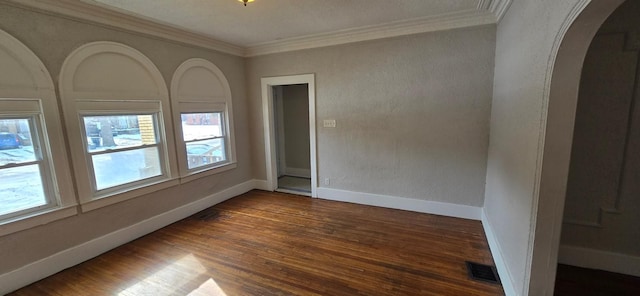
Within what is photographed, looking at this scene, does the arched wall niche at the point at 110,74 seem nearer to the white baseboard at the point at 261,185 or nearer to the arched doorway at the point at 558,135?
the white baseboard at the point at 261,185

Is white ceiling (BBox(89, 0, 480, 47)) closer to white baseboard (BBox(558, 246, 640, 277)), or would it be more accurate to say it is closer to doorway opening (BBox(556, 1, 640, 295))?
doorway opening (BBox(556, 1, 640, 295))

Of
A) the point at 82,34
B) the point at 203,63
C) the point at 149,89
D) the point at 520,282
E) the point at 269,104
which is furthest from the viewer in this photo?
the point at 269,104

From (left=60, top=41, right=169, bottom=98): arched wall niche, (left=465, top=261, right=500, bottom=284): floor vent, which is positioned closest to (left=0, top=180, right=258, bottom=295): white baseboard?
(left=60, top=41, right=169, bottom=98): arched wall niche

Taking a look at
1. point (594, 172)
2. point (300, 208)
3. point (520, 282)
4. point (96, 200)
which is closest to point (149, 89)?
point (96, 200)

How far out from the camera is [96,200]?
2.68 metres

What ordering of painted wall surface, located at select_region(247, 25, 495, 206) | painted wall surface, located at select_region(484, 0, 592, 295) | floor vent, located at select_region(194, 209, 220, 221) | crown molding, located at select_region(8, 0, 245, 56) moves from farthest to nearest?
floor vent, located at select_region(194, 209, 220, 221) → painted wall surface, located at select_region(247, 25, 495, 206) → crown molding, located at select_region(8, 0, 245, 56) → painted wall surface, located at select_region(484, 0, 592, 295)

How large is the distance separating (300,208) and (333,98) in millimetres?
1844

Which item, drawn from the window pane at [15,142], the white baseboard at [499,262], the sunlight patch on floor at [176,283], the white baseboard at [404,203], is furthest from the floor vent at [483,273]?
the window pane at [15,142]

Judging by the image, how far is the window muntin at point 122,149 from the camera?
271 cm

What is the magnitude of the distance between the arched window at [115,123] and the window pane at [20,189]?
284 millimetres

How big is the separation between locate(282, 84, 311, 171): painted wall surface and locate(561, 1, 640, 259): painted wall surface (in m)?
4.42

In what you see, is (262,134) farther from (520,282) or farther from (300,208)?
(520,282)

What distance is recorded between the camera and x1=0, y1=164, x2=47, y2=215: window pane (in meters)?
2.17

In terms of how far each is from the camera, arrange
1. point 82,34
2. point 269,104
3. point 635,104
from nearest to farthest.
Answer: point 635,104
point 82,34
point 269,104
